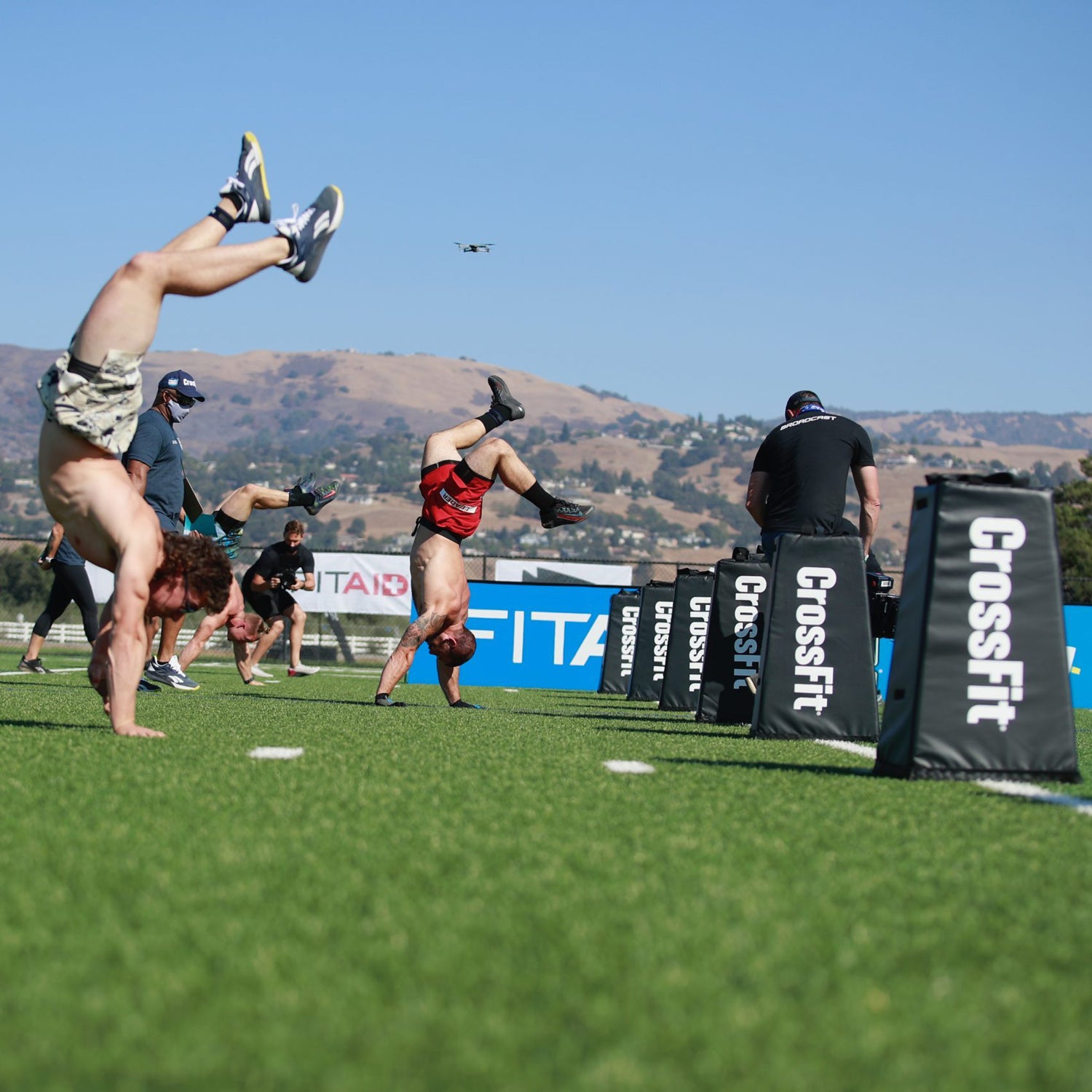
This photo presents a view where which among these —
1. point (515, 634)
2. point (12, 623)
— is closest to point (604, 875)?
point (515, 634)

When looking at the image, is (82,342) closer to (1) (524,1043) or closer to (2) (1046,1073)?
(1) (524,1043)

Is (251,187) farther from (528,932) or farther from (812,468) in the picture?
(528,932)

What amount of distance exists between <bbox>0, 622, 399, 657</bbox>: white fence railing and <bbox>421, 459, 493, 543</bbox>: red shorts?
20.1 metres

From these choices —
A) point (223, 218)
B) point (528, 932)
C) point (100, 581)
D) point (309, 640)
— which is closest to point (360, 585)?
point (100, 581)

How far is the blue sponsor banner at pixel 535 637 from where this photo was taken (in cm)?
1983

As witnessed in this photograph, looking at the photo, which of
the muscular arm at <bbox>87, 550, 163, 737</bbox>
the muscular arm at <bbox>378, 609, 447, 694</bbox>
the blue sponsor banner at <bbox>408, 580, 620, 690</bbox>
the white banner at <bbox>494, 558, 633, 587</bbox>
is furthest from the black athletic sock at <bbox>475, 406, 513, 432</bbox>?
the white banner at <bbox>494, 558, 633, 587</bbox>

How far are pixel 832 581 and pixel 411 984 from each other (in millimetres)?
5782

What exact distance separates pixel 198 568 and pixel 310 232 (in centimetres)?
174

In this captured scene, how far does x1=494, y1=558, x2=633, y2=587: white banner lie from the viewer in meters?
34.1

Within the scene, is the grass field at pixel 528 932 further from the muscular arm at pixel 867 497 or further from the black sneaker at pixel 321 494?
the black sneaker at pixel 321 494

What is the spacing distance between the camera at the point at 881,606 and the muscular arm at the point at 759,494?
2.50 feet

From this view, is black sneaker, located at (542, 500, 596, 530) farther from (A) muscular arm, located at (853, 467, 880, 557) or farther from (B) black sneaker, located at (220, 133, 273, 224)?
(B) black sneaker, located at (220, 133, 273, 224)

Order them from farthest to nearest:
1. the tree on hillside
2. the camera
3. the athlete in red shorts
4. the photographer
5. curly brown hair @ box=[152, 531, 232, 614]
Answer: the tree on hillside, the photographer, the athlete in red shorts, the camera, curly brown hair @ box=[152, 531, 232, 614]

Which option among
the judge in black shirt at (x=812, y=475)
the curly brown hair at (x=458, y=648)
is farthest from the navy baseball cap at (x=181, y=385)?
the judge in black shirt at (x=812, y=475)
